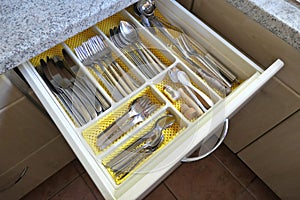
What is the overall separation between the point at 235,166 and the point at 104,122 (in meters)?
0.85

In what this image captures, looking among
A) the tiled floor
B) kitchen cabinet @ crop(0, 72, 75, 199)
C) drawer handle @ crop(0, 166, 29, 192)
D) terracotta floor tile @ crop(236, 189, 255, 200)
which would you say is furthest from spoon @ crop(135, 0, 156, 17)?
terracotta floor tile @ crop(236, 189, 255, 200)

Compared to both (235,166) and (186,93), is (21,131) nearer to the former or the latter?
(186,93)

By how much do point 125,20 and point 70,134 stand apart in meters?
0.34

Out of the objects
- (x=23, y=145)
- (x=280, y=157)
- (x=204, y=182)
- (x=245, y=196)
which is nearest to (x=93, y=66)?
(x=23, y=145)

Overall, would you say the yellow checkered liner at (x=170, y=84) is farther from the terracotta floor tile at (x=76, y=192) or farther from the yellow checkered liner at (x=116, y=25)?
the terracotta floor tile at (x=76, y=192)

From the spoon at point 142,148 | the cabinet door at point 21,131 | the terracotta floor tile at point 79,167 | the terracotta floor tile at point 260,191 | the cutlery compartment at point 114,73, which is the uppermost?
the terracotta floor tile at point 79,167

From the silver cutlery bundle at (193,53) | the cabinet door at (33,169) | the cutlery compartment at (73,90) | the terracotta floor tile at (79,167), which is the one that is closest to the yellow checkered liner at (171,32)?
the silver cutlery bundle at (193,53)

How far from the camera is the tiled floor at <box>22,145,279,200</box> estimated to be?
3.50 ft

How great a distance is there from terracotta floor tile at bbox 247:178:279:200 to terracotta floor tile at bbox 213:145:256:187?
20mm

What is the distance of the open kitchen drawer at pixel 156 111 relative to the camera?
42cm

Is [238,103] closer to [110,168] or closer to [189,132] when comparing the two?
[189,132]

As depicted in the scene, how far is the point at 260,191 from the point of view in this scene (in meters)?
1.09

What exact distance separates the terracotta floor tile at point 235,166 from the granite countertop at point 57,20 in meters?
0.75

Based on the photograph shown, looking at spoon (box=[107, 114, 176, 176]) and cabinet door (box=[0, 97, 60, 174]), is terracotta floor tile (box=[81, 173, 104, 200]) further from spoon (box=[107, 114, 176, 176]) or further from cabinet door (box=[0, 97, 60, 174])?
spoon (box=[107, 114, 176, 176])
